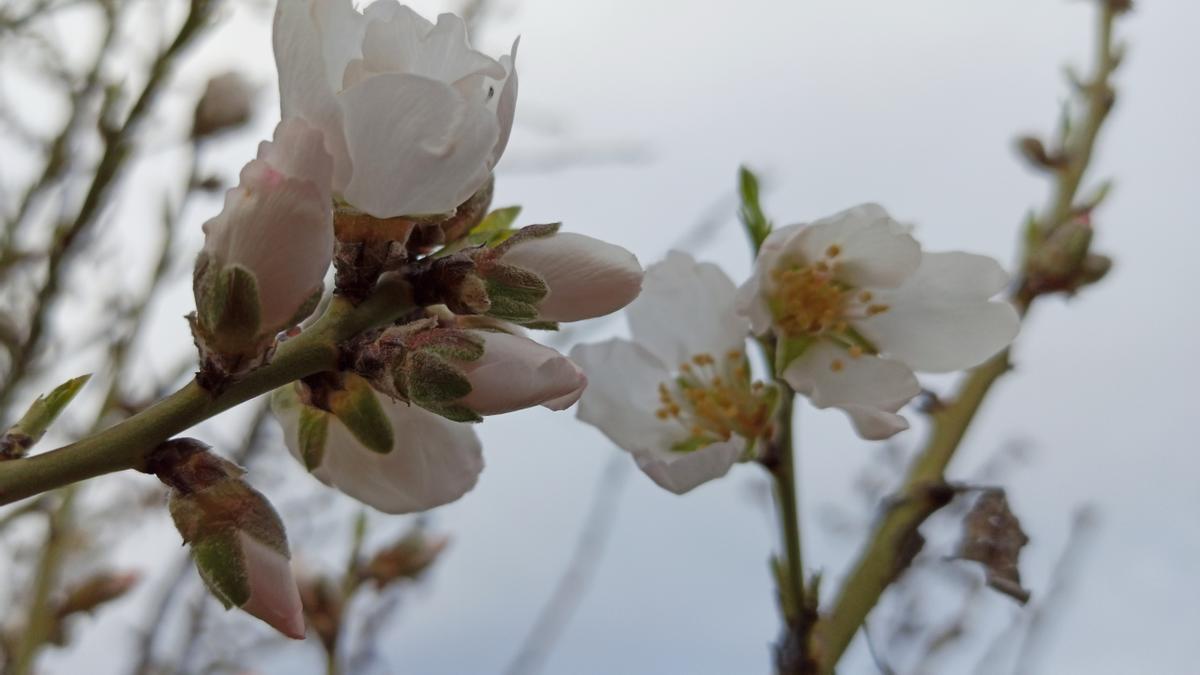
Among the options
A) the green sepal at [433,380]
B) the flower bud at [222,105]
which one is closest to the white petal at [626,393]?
the green sepal at [433,380]

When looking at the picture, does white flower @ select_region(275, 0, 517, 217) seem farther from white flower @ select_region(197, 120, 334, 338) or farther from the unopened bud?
the unopened bud

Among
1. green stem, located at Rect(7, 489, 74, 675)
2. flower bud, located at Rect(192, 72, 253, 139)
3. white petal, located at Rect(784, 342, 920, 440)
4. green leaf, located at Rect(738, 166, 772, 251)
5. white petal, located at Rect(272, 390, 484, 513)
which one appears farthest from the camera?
flower bud, located at Rect(192, 72, 253, 139)

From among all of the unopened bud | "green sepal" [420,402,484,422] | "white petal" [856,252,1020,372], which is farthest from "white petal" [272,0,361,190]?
the unopened bud

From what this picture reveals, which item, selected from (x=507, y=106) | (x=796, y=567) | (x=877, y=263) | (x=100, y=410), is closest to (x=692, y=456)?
(x=796, y=567)

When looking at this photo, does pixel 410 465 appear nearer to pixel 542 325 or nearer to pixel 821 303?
pixel 542 325

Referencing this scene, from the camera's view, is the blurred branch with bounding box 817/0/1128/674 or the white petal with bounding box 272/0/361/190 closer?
the white petal with bounding box 272/0/361/190

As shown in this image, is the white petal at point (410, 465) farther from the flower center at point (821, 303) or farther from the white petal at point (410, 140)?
the flower center at point (821, 303)

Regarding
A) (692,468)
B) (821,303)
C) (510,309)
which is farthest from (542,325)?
(821,303)
